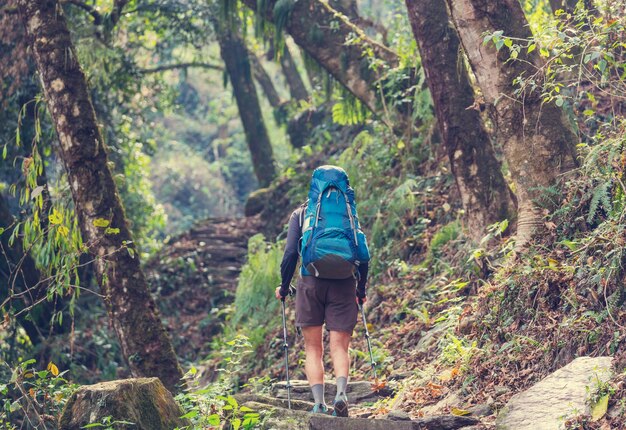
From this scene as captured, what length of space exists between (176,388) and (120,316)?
0.97 m

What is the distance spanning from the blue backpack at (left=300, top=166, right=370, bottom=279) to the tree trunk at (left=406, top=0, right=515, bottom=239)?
10.6ft

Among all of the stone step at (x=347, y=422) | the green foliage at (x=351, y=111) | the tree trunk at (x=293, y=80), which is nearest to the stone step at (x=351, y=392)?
the stone step at (x=347, y=422)

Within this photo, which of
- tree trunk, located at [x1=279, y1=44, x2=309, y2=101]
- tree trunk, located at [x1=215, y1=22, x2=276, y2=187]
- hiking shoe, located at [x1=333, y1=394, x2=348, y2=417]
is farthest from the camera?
tree trunk, located at [x1=279, y1=44, x2=309, y2=101]

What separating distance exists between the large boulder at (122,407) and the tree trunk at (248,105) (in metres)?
15.6

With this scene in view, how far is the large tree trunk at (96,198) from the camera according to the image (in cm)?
966

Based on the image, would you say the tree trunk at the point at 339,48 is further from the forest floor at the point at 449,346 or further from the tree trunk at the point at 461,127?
the tree trunk at the point at 461,127

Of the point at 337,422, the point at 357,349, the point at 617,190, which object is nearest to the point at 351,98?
the point at 357,349

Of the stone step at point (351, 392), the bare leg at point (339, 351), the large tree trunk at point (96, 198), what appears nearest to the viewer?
the bare leg at point (339, 351)

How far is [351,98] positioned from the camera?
49.3 feet

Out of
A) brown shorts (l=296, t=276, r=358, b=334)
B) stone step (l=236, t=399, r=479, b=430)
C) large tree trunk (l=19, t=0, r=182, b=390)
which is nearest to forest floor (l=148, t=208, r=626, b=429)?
stone step (l=236, t=399, r=479, b=430)

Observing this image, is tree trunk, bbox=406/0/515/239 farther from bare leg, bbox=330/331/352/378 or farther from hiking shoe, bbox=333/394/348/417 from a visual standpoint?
hiking shoe, bbox=333/394/348/417

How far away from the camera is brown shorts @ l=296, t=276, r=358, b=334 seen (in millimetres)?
7609

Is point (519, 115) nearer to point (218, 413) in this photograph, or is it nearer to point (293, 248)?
point (293, 248)

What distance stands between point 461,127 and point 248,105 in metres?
12.9
